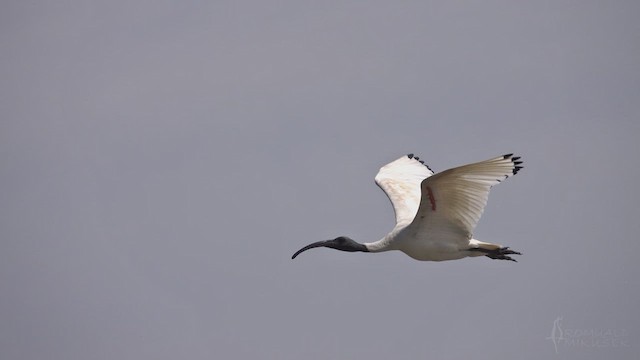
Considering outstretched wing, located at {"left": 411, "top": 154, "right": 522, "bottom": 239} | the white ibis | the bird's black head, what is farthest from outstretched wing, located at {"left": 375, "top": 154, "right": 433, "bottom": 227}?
outstretched wing, located at {"left": 411, "top": 154, "right": 522, "bottom": 239}

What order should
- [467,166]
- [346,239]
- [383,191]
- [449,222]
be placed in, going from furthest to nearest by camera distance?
[383,191]
[346,239]
[449,222]
[467,166]

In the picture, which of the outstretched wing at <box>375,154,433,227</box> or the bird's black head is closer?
the bird's black head

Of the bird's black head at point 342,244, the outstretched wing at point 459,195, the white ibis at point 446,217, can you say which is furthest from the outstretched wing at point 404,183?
the outstretched wing at point 459,195

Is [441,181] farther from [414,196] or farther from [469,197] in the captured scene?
[414,196]

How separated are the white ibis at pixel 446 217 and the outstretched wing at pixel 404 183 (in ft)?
0.06

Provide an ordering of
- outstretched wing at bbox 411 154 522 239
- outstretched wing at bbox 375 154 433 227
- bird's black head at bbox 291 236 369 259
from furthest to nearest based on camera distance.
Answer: outstretched wing at bbox 375 154 433 227 → bird's black head at bbox 291 236 369 259 → outstretched wing at bbox 411 154 522 239

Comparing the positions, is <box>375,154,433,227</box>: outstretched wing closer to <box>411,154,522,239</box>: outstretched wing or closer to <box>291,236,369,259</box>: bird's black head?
<box>291,236,369,259</box>: bird's black head

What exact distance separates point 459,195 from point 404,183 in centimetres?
422

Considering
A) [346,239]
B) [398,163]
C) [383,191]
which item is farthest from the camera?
[398,163]

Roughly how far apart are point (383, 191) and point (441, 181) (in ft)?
15.0

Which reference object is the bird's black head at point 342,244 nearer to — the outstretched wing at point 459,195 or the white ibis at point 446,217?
the white ibis at point 446,217

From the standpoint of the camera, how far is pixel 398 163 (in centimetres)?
2258

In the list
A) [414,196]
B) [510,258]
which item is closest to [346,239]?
[414,196]

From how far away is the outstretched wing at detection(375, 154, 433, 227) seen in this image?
20123mm
